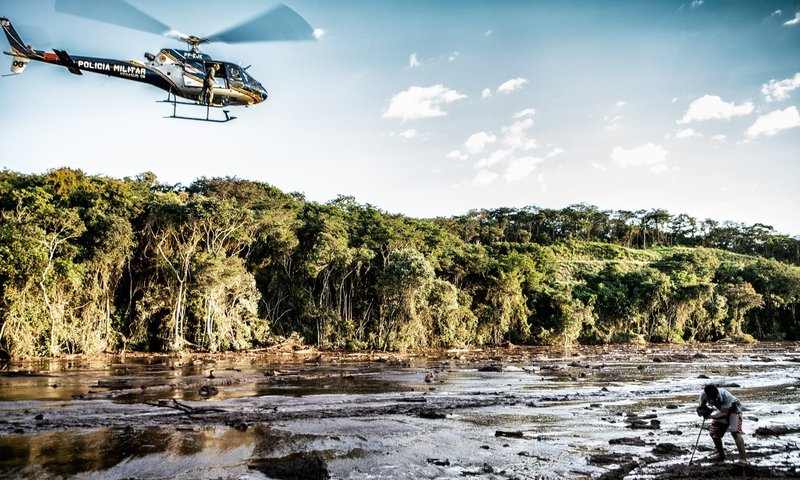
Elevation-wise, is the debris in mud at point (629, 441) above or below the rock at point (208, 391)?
above

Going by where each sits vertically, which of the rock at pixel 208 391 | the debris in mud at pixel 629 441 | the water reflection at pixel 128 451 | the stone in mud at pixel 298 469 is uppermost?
the stone in mud at pixel 298 469

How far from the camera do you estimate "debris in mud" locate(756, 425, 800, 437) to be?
11.1m

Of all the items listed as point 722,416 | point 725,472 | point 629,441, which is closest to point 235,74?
point 629,441

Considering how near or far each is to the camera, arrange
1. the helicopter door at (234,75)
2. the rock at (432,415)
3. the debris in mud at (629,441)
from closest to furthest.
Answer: the debris in mud at (629,441)
the rock at (432,415)
the helicopter door at (234,75)

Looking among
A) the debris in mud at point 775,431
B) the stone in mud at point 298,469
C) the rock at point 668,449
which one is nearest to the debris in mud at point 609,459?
the rock at point 668,449

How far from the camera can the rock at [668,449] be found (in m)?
9.45

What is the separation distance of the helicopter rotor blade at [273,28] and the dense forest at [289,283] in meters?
17.2

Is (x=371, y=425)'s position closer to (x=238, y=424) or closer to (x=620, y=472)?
(x=238, y=424)

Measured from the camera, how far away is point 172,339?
33.4 m

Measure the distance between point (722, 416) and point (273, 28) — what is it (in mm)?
14986

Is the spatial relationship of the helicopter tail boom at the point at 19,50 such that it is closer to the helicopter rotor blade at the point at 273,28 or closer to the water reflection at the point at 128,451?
the helicopter rotor blade at the point at 273,28

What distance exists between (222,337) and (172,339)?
3248mm

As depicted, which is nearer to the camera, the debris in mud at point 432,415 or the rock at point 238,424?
the rock at point 238,424

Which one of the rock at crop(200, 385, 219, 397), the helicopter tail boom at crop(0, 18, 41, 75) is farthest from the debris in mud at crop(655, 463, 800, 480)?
the helicopter tail boom at crop(0, 18, 41, 75)
